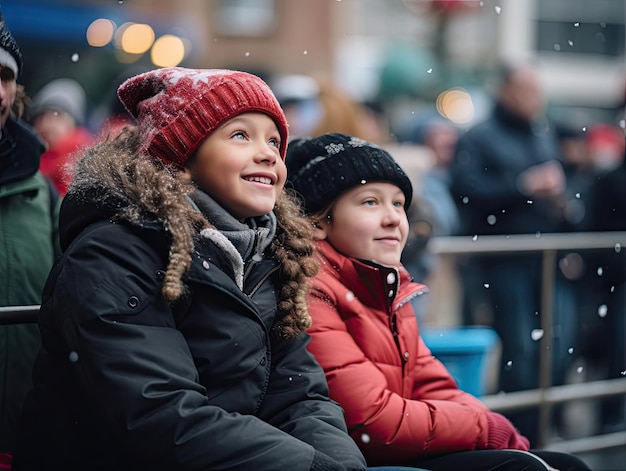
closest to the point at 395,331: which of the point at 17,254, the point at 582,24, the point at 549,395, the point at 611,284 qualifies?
the point at 17,254

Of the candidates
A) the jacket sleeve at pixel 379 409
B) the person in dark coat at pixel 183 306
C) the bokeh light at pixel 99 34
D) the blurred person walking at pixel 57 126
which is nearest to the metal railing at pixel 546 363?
the blurred person walking at pixel 57 126

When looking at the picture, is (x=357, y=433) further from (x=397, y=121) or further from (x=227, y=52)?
(x=227, y=52)

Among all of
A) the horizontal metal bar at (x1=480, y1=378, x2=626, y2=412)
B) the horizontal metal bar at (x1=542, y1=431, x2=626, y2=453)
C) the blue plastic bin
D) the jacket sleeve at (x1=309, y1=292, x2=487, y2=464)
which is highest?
the jacket sleeve at (x1=309, y1=292, x2=487, y2=464)

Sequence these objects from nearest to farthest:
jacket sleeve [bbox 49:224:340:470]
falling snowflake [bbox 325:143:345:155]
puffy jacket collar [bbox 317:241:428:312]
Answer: jacket sleeve [bbox 49:224:340:470], puffy jacket collar [bbox 317:241:428:312], falling snowflake [bbox 325:143:345:155]

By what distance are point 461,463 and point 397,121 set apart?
13.5 meters

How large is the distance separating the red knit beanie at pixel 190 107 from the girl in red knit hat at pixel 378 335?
55cm

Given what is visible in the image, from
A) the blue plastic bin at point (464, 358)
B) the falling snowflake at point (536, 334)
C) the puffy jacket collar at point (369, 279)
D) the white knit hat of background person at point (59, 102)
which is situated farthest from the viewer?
the white knit hat of background person at point (59, 102)

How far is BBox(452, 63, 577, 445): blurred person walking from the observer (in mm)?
6199

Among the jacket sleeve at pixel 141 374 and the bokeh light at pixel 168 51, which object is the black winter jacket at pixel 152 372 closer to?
the jacket sleeve at pixel 141 374

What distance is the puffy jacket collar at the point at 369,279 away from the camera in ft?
10.2

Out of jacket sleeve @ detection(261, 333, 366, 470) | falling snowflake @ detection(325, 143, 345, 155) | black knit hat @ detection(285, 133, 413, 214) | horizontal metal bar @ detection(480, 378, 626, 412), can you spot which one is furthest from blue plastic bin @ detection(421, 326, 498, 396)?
jacket sleeve @ detection(261, 333, 366, 470)

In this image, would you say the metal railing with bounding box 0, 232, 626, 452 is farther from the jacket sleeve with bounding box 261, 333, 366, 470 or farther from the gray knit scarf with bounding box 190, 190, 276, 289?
the gray knit scarf with bounding box 190, 190, 276, 289

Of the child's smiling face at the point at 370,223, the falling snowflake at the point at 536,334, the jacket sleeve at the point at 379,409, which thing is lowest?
the falling snowflake at the point at 536,334

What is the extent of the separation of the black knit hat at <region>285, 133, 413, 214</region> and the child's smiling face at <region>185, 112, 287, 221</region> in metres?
0.49
